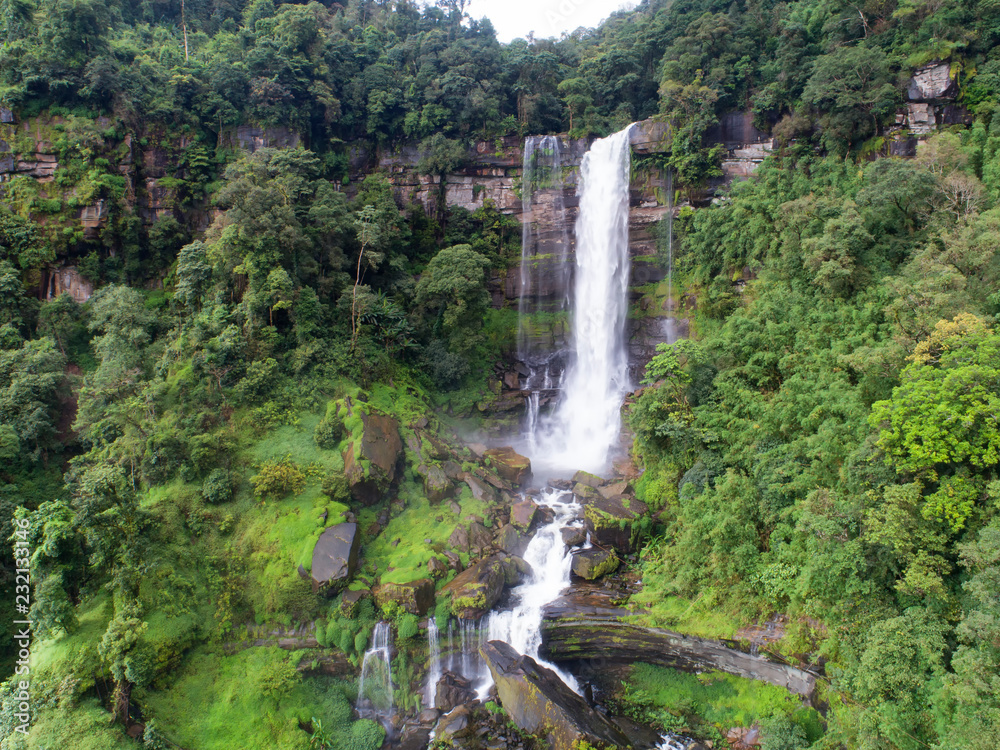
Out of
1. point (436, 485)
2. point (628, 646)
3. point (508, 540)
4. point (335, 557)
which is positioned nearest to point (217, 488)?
point (335, 557)

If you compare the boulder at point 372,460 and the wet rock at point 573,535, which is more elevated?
the boulder at point 372,460

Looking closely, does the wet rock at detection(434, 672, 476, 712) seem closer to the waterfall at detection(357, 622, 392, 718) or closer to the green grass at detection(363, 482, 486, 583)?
the waterfall at detection(357, 622, 392, 718)

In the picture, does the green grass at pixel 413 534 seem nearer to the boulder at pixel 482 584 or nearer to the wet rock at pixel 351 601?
the wet rock at pixel 351 601

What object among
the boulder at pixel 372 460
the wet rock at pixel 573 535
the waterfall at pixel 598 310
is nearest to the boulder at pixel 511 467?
the wet rock at pixel 573 535

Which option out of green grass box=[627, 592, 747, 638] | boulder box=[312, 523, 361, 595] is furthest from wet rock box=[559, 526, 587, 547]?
boulder box=[312, 523, 361, 595]

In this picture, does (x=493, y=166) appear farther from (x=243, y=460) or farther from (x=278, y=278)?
(x=243, y=460)

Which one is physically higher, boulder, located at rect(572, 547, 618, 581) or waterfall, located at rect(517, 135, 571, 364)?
waterfall, located at rect(517, 135, 571, 364)

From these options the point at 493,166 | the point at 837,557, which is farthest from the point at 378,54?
the point at 837,557
